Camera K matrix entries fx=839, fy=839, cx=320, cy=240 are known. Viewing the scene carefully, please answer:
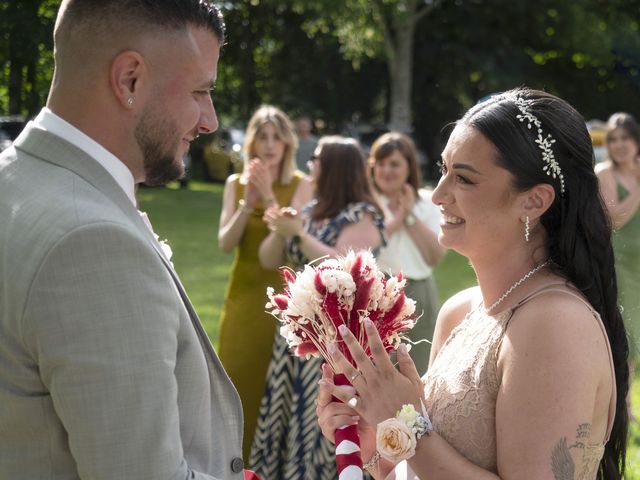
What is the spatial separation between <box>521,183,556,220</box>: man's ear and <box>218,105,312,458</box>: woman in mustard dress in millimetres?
3382

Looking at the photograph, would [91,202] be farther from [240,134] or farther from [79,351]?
[240,134]

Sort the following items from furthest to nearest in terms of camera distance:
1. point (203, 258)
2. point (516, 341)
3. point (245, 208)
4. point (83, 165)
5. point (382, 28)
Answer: point (382, 28) < point (203, 258) < point (245, 208) < point (516, 341) < point (83, 165)

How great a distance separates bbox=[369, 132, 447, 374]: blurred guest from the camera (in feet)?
19.6

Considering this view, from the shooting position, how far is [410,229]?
6.33m

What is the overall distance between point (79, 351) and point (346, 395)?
3.50 feet

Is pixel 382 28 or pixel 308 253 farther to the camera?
pixel 382 28

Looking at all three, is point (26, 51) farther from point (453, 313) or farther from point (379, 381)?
point (379, 381)

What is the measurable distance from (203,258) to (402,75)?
17668mm

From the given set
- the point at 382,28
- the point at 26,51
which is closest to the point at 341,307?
the point at 26,51

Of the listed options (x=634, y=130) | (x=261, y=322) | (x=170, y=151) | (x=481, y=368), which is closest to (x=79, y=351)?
(x=170, y=151)

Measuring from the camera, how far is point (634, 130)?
868 centimetres

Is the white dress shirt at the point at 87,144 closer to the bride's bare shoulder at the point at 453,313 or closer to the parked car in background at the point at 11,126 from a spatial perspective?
the bride's bare shoulder at the point at 453,313

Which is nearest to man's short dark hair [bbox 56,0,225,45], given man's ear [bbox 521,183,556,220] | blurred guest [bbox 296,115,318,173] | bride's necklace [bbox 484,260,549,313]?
man's ear [bbox 521,183,556,220]

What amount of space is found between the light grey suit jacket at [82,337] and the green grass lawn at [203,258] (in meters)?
4.40
